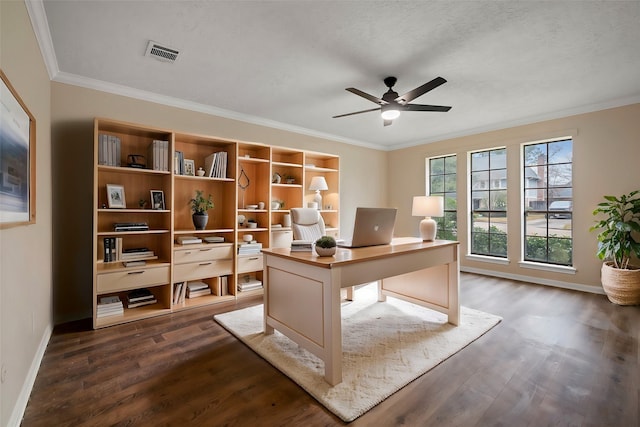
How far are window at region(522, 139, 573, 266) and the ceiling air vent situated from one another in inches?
196

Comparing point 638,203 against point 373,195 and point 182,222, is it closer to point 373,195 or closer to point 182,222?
point 373,195

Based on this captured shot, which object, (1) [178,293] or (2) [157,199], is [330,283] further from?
(2) [157,199]

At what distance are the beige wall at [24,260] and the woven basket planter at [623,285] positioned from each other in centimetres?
529

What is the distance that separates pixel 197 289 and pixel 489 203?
477 centimetres

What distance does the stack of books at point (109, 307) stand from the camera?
9.25 feet

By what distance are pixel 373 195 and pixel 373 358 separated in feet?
13.9

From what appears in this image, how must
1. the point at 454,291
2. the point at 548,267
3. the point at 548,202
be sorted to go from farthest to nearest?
the point at 548,202 < the point at 548,267 < the point at 454,291

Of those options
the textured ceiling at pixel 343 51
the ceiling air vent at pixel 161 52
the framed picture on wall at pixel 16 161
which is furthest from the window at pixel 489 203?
the framed picture on wall at pixel 16 161

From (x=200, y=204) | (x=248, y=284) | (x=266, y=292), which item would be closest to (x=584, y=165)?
(x=266, y=292)

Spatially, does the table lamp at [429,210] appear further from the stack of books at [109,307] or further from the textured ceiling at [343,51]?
the stack of books at [109,307]

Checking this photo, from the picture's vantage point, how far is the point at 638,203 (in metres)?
3.40

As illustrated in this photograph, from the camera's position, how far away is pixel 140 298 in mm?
3178

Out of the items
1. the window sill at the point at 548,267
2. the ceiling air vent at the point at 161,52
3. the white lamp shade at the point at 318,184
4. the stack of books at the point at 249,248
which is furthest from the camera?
the white lamp shade at the point at 318,184

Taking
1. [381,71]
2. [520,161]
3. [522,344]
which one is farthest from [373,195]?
[522,344]
